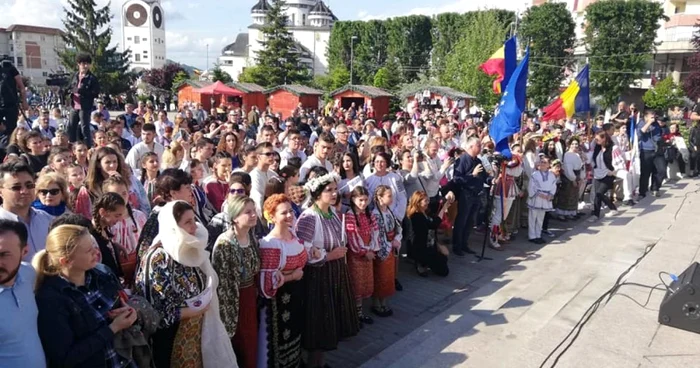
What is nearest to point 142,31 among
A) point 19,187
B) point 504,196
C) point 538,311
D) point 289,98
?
point 289,98

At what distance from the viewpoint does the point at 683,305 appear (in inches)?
184

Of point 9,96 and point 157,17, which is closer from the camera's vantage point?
point 9,96

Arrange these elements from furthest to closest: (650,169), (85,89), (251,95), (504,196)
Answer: (251,95)
(650,169)
(85,89)
(504,196)

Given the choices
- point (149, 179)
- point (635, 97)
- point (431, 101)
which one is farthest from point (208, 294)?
point (635, 97)

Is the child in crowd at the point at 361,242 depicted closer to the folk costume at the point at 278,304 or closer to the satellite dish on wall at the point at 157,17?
the folk costume at the point at 278,304

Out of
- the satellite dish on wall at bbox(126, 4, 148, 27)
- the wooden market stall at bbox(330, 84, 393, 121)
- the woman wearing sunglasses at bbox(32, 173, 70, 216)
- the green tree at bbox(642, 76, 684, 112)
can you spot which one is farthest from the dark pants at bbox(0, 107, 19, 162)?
the satellite dish on wall at bbox(126, 4, 148, 27)

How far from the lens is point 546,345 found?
4.49m

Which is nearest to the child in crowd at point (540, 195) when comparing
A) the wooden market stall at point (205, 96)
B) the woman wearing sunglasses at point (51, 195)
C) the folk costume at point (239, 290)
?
the folk costume at point (239, 290)

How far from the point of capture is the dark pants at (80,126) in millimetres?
9312

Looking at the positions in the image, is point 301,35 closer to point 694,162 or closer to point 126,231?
point 694,162

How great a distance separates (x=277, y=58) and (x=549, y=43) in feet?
82.0

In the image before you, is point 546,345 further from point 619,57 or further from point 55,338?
point 619,57

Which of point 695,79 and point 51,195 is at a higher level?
point 695,79

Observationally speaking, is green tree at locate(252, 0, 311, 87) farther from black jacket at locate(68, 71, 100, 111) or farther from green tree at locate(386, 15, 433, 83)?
black jacket at locate(68, 71, 100, 111)
